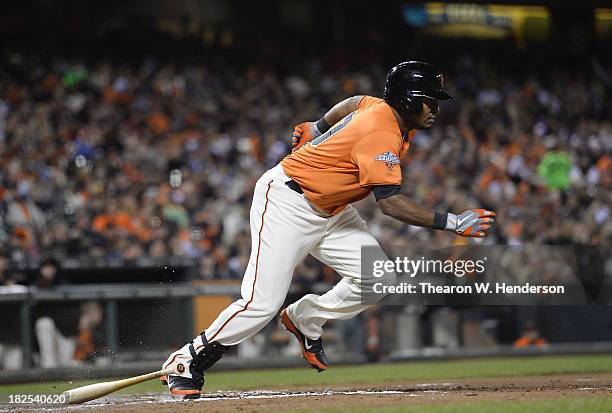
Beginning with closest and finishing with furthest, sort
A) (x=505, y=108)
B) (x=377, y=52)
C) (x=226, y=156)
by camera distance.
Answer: (x=226, y=156), (x=505, y=108), (x=377, y=52)

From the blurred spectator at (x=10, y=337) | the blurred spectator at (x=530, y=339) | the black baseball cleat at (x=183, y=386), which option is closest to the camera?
the black baseball cleat at (x=183, y=386)

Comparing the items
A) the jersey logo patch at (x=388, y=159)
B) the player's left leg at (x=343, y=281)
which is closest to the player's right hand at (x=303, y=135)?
the player's left leg at (x=343, y=281)

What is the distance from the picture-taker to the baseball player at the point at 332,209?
5.44 meters

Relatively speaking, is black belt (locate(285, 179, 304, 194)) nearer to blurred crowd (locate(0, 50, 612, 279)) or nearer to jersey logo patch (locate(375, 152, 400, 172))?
jersey logo patch (locate(375, 152, 400, 172))

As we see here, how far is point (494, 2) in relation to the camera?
1638 cm

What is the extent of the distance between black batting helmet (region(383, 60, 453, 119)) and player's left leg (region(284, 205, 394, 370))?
0.77m

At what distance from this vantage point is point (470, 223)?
541 centimetres

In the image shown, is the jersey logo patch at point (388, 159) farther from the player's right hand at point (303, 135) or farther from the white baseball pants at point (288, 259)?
the player's right hand at point (303, 135)

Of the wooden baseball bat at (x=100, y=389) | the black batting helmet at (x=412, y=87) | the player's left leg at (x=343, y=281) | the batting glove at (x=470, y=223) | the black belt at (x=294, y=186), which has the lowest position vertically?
the wooden baseball bat at (x=100, y=389)

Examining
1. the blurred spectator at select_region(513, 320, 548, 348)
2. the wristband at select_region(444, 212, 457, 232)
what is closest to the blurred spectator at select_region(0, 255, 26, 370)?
the wristband at select_region(444, 212, 457, 232)

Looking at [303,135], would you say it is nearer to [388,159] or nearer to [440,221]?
[388,159]

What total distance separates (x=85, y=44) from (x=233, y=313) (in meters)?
10.9

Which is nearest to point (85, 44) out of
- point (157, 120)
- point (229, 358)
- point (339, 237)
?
point (157, 120)

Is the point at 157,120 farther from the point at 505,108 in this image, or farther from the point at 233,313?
the point at 233,313
